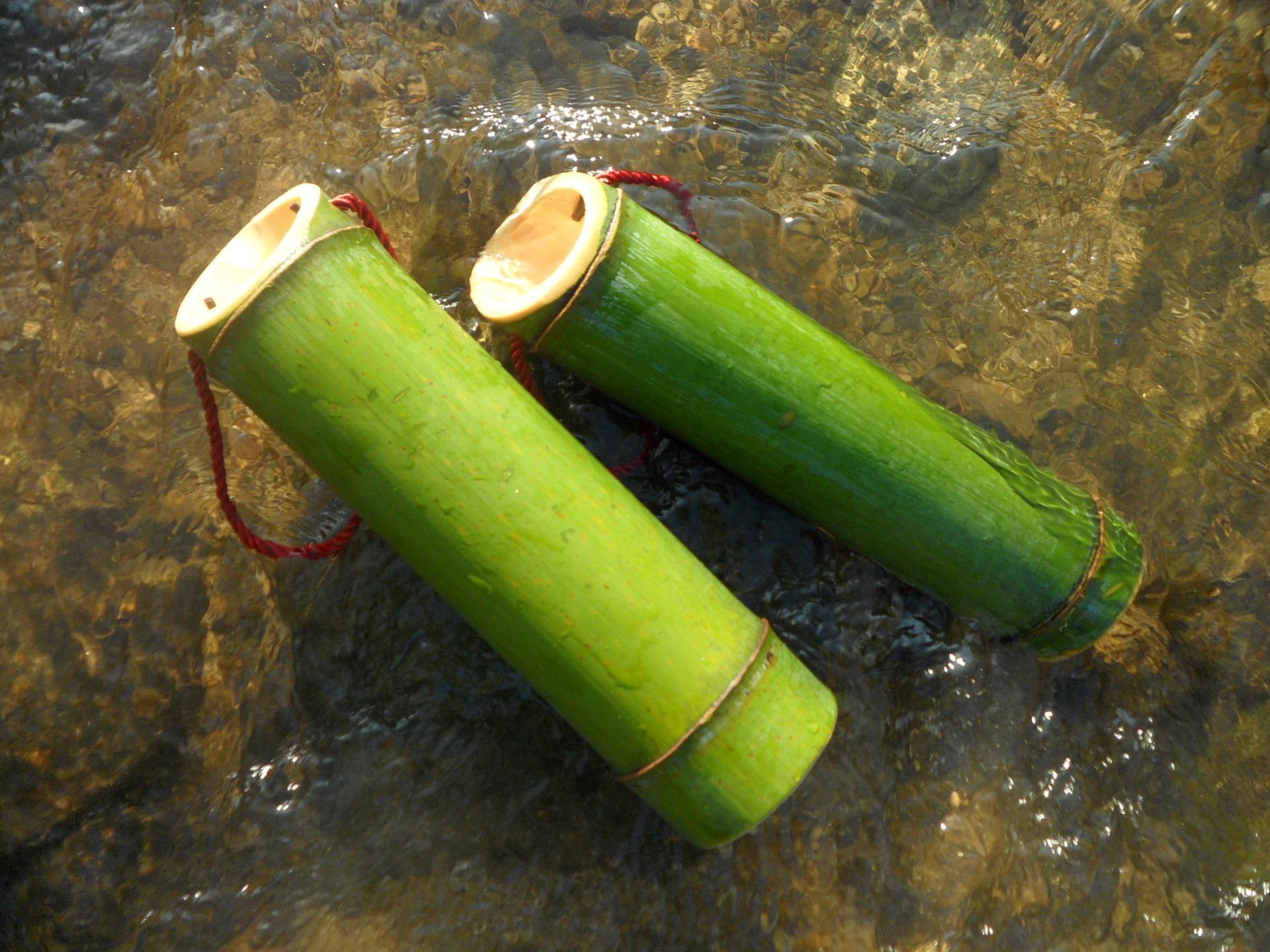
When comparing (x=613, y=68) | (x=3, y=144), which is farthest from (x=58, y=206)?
(x=613, y=68)

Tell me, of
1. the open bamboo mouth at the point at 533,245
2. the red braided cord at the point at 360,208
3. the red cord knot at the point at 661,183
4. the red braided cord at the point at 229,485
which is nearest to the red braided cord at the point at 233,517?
the red braided cord at the point at 229,485

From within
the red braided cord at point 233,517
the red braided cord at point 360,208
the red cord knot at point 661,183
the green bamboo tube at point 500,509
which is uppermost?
the red cord knot at point 661,183

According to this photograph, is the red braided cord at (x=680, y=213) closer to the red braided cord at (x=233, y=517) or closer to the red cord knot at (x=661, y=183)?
the red cord knot at (x=661, y=183)

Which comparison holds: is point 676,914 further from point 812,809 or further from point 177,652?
point 177,652

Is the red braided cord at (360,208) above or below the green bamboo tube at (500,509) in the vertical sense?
above

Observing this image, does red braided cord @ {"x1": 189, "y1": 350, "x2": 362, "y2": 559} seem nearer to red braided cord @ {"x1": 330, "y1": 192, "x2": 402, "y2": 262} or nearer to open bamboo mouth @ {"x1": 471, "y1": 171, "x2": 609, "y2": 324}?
red braided cord @ {"x1": 330, "y1": 192, "x2": 402, "y2": 262}

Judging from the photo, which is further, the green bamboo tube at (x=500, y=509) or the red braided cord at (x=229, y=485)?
the red braided cord at (x=229, y=485)

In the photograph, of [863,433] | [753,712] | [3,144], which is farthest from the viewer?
[3,144]
